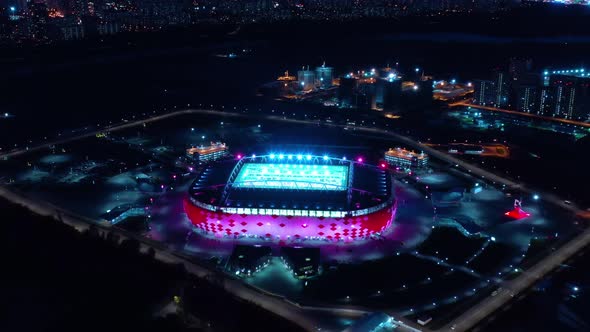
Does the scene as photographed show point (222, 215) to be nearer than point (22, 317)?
No

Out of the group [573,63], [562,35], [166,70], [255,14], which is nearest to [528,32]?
[562,35]

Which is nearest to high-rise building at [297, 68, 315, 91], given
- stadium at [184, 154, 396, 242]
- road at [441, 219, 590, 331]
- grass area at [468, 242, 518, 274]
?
A: stadium at [184, 154, 396, 242]

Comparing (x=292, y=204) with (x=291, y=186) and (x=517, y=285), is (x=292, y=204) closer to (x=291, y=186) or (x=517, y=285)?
(x=291, y=186)

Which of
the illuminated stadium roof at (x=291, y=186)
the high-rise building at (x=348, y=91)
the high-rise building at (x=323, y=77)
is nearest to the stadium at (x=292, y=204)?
the illuminated stadium roof at (x=291, y=186)

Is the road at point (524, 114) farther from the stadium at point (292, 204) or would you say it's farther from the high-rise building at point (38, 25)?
the high-rise building at point (38, 25)

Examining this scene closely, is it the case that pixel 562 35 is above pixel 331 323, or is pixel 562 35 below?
above

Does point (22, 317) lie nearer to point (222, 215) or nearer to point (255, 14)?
point (222, 215)

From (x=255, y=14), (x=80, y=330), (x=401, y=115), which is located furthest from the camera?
(x=255, y=14)
